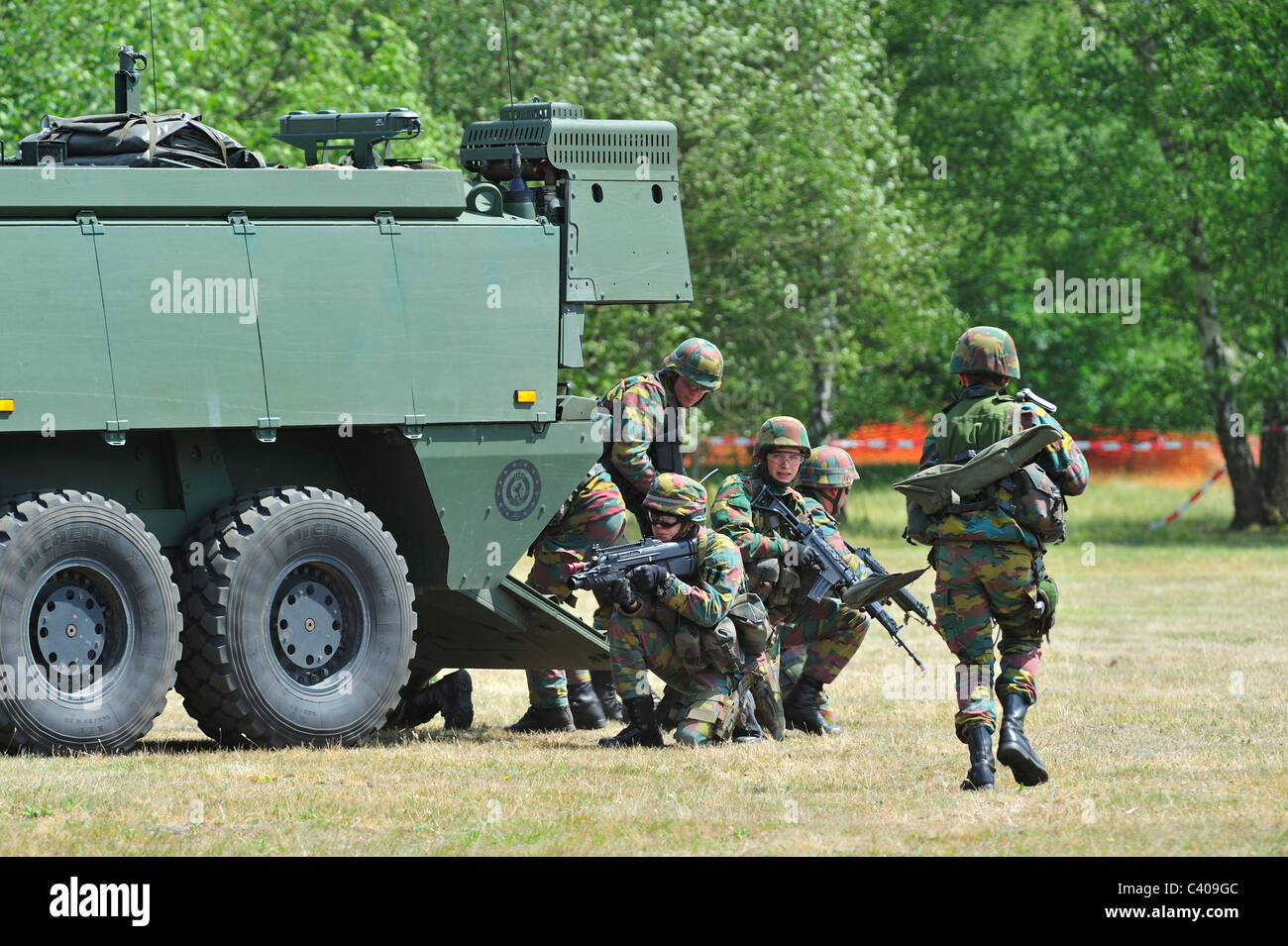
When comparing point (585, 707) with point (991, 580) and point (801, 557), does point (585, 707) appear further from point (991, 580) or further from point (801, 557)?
point (991, 580)

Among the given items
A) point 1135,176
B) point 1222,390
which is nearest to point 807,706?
point 1222,390

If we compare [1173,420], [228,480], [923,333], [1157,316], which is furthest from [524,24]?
[228,480]

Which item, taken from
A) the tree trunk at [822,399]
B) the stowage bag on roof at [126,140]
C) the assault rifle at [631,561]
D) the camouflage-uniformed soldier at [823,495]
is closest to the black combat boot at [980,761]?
the assault rifle at [631,561]

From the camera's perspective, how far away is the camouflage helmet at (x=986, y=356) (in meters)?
8.84

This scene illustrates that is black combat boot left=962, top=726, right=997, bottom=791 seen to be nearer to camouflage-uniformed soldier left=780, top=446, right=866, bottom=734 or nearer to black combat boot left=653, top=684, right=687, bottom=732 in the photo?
black combat boot left=653, top=684, right=687, bottom=732

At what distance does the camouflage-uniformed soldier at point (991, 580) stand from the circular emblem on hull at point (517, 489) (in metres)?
2.54

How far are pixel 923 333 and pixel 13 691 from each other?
22367 mm

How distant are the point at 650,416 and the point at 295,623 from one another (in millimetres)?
2168

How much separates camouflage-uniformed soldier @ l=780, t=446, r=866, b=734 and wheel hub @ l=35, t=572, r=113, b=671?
3553 millimetres

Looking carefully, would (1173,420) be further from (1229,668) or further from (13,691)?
(13,691)

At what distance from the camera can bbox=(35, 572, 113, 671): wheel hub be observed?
9391mm

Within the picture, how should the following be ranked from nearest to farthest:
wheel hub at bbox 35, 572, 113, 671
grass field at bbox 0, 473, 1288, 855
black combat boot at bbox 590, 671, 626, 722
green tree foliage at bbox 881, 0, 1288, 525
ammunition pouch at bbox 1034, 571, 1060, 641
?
grass field at bbox 0, 473, 1288, 855 → ammunition pouch at bbox 1034, 571, 1060, 641 → wheel hub at bbox 35, 572, 113, 671 → black combat boot at bbox 590, 671, 626, 722 → green tree foliage at bbox 881, 0, 1288, 525

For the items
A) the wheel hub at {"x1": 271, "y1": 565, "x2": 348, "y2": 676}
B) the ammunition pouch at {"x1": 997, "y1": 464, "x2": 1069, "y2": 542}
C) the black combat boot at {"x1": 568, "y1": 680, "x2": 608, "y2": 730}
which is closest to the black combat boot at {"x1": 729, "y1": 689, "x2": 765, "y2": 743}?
the black combat boot at {"x1": 568, "y1": 680, "x2": 608, "y2": 730}

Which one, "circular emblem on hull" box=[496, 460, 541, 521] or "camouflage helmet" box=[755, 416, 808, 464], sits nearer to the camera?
"circular emblem on hull" box=[496, 460, 541, 521]
